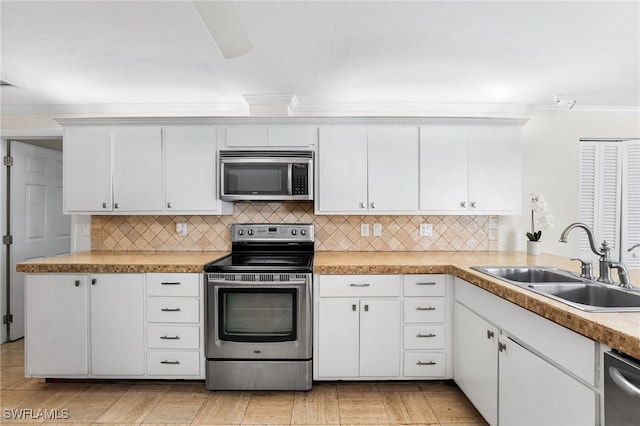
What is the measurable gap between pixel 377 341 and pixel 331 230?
1.10 m

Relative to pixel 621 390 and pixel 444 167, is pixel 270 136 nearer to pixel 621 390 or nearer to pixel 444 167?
pixel 444 167

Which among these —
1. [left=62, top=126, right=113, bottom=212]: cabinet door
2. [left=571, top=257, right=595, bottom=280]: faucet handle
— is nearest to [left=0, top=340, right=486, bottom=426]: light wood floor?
[left=571, top=257, right=595, bottom=280]: faucet handle

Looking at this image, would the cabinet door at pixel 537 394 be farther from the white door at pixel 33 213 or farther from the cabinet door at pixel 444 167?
the white door at pixel 33 213

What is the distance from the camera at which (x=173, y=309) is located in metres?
2.60

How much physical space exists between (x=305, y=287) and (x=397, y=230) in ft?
3.93

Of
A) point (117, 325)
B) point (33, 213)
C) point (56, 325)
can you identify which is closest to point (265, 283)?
point (117, 325)

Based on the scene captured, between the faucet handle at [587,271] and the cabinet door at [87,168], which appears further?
the cabinet door at [87,168]

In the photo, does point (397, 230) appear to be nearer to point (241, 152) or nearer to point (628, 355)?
point (241, 152)

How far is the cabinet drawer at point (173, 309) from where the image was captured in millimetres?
2598

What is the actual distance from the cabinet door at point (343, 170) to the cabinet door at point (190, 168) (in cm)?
91

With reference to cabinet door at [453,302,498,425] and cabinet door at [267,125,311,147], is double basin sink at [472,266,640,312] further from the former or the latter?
cabinet door at [267,125,311,147]

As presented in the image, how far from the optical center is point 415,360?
2600 mm

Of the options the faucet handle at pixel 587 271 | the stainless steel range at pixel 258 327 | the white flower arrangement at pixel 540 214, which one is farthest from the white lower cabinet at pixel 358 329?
the white flower arrangement at pixel 540 214

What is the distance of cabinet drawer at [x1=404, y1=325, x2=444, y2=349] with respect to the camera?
2600 mm
